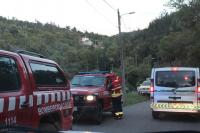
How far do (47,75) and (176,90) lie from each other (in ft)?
32.0

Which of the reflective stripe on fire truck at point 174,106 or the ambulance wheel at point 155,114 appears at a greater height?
the reflective stripe on fire truck at point 174,106

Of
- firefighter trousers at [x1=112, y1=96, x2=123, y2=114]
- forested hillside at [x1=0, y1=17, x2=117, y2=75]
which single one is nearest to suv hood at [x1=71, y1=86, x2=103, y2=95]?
firefighter trousers at [x1=112, y1=96, x2=123, y2=114]


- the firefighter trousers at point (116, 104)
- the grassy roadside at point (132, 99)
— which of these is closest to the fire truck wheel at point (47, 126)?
the firefighter trousers at point (116, 104)

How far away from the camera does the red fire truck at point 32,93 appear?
6.47 metres

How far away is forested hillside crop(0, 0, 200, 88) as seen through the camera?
153 feet

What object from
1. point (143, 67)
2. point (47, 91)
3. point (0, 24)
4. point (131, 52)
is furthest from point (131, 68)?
point (47, 91)

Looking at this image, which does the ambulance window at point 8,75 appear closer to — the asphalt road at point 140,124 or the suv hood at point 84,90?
the asphalt road at point 140,124

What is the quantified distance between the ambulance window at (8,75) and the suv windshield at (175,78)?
437 inches

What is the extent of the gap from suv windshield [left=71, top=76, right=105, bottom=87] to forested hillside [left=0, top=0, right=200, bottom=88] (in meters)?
16.2

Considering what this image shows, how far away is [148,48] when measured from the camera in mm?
93062

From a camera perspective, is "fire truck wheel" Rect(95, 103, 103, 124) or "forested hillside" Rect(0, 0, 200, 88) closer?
"fire truck wheel" Rect(95, 103, 103, 124)

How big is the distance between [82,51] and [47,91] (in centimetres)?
6080

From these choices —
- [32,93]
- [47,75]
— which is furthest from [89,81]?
[32,93]

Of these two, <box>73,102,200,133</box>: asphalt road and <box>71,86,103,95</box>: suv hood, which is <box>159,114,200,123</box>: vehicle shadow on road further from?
<box>71,86,103,95</box>: suv hood
